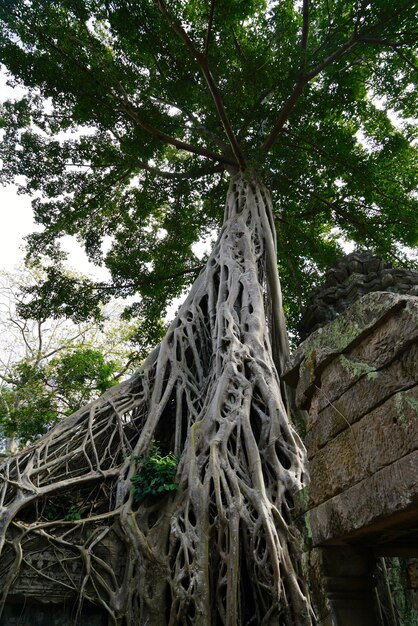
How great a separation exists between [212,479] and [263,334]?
5.16 feet

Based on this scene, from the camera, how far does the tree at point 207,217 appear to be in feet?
9.66

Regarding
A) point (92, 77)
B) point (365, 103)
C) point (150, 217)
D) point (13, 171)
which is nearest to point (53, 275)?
point (13, 171)

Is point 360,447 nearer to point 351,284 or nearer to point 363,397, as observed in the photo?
point 363,397

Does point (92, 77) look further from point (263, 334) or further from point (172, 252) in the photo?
point (263, 334)

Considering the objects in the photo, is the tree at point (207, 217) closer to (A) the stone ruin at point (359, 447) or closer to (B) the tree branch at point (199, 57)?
(B) the tree branch at point (199, 57)

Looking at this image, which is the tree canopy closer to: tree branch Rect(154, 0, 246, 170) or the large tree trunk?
tree branch Rect(154, 0, 246, 170)

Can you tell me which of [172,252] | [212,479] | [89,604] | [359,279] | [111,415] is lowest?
[89,604]

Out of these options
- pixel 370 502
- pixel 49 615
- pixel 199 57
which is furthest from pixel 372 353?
pixel 199 57

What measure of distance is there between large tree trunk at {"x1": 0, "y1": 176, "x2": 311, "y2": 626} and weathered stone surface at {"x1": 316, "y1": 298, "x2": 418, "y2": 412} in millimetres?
1701

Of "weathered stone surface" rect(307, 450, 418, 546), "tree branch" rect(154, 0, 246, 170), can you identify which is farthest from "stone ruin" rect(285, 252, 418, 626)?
"tree branch" rect(154, 0, 246, 170)

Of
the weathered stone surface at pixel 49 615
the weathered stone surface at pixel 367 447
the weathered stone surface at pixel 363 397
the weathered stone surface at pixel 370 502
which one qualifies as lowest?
the weathered stone surface at pixel 49 615

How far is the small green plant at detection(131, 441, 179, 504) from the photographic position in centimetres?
332

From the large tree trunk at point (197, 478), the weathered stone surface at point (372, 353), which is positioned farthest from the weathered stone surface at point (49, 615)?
the weathered stone surface at point (372, 353)

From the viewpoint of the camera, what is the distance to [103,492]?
3848 mm
